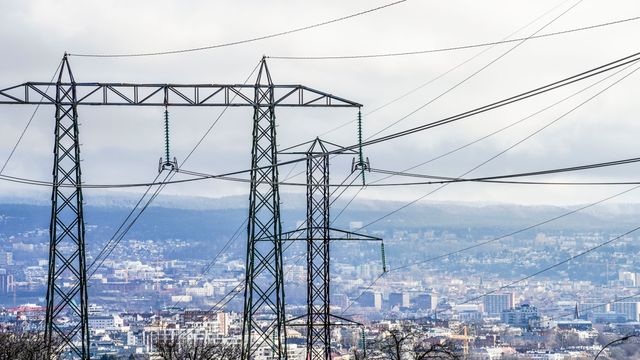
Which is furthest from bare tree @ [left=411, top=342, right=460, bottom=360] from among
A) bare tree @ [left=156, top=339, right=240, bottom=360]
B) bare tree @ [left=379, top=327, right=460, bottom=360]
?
bare tree @ [left=156, top=339, right=240, bottom=360]

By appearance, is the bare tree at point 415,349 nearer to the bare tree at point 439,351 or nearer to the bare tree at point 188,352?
the bare tree at point 439,351

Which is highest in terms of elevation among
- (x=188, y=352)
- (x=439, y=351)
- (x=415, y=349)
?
(x=188, y=352)

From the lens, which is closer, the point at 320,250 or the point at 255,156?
the point at 255,156

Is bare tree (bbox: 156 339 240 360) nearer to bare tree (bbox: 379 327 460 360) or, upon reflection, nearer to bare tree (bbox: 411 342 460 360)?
bare tree (bbox: 379 327 460 360)

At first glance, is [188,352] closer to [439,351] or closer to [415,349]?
[415,349]

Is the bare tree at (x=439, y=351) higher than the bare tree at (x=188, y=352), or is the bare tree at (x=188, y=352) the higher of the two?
the bare tree at (x=188, y=352)

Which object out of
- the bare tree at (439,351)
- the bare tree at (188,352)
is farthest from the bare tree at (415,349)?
the bare tree at (188,352)

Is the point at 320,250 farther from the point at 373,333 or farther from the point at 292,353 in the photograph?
the point at 373,333

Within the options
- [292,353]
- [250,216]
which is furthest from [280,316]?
[292,353]

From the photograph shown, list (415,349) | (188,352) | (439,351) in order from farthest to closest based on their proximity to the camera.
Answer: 1. (188,352)
2. (415,349)
3. (439,351)

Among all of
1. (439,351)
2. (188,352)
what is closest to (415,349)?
(188,352)

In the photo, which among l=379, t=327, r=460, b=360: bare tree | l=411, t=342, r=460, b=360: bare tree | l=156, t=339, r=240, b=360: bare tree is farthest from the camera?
l=156, t=339, r=240, b=360: bare tree
